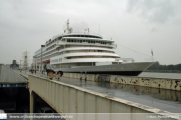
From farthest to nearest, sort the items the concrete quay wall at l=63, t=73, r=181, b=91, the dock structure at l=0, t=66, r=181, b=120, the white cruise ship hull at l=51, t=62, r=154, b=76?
the white cruise ship hull at l=51, t=62, r=154, b=76 → the concrete quay wall at l=63, t=73, r=181, b=91 → the dock structure at l=0, t=66, r=181, b=120

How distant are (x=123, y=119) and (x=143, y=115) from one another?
2.92 ft

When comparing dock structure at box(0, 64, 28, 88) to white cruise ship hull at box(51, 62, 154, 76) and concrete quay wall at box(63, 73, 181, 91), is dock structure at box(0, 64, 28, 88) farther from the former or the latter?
concrete quay wall at box(63, 73, 181, 91)

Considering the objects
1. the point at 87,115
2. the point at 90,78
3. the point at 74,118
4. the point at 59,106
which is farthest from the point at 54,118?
the point at 87,115

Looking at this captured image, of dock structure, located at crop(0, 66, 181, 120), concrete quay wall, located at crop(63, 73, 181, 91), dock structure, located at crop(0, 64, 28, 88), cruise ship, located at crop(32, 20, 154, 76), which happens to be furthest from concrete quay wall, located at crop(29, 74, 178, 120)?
cruise ship, located at crop(32, 20, 154, 76)

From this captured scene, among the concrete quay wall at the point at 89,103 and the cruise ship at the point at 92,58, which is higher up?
the cruise ship at the point at 92,58

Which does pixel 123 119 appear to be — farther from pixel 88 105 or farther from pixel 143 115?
pixel 88 105

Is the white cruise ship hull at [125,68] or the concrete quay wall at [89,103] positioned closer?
the concrete quay wall at [89,103]

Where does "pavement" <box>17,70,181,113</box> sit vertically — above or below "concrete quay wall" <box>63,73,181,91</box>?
below

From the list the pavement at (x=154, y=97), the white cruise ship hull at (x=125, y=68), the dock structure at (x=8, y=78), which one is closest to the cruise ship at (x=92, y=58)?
the white cruise ship hull at (x=125, y=68)

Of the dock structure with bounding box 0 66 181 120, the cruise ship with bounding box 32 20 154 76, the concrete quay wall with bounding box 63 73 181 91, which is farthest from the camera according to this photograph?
the cruise ship with bounding box 32 20 154 76

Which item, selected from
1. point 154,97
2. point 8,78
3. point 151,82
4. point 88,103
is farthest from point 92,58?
point 88,103

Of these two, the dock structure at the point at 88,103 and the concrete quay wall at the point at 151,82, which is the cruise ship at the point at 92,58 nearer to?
the concrete quay wall at the point at 151,82

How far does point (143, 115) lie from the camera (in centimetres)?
424

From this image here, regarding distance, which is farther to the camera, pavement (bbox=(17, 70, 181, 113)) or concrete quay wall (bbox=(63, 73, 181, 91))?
concrete quay wall (bbox=(63, 73, 181, 91))
